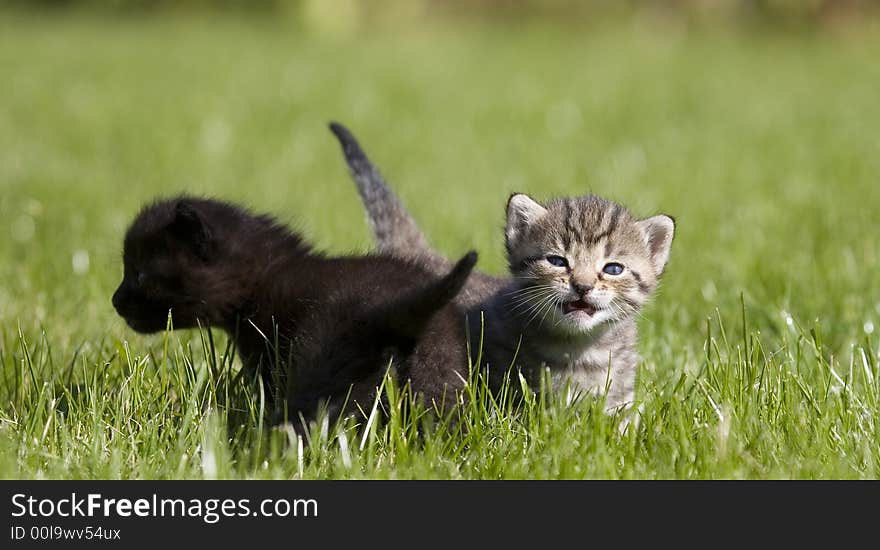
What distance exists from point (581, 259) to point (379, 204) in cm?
131

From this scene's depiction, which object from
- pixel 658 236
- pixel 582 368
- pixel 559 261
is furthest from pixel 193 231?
pixel 658 236

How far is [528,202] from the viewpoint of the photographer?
3.65 meters

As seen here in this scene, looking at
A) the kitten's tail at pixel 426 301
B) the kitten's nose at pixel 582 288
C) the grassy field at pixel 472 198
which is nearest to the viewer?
the kitten's tail at pixel 426 301

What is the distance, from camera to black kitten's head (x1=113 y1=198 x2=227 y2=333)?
359 centimetres

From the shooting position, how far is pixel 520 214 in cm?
367

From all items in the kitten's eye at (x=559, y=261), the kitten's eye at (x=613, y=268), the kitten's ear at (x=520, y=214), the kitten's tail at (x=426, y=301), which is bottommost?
the kitten's tail at (x=426, y=301)

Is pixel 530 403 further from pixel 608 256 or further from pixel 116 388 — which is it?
pixel 116 388

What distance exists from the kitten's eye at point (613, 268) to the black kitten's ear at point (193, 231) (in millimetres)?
1315

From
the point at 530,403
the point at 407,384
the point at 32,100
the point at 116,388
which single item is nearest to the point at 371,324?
the point at 407,384

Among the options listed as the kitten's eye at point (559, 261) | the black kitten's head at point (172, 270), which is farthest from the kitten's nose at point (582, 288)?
the black kitten's head at point (172, 270)

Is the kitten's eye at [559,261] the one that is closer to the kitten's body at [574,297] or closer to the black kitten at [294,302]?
the kitten's body at [574,297]

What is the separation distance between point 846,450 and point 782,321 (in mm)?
1402

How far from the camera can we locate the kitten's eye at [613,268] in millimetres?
3525

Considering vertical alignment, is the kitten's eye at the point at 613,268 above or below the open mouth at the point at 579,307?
above
